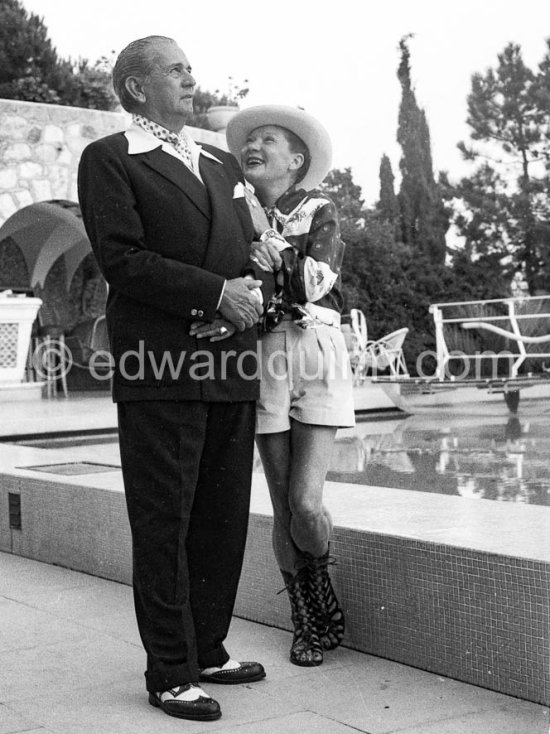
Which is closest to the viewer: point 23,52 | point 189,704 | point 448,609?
point 189,704

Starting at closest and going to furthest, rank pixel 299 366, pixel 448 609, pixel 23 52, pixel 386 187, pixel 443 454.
Result: 1. pixel 448 609
2. pixel 299 366
3. pixel 443 454
4. pixel 23 52
5. pixel 386 187

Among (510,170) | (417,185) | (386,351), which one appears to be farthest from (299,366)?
(510,170)

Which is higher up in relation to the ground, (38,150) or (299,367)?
(38,150)

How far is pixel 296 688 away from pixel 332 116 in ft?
69.5

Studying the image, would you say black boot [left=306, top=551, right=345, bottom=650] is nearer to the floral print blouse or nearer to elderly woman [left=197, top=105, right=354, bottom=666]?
elderly woman [left=197, top=105, right=354, bottom=666]

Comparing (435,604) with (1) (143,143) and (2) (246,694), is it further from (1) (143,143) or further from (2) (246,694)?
(1) (143,143)

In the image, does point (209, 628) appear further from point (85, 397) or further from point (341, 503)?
point (85, 397)

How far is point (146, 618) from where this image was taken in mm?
2840

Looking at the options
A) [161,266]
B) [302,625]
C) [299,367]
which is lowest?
[302,625]

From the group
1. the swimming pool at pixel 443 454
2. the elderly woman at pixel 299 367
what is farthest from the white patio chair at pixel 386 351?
the elderly woman at pixel 299 367

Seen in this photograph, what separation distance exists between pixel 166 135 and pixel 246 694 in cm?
→ 149

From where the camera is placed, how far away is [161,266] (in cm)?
275

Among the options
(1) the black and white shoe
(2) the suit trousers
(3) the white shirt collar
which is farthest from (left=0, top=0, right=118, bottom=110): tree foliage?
(1) the black and white shoe

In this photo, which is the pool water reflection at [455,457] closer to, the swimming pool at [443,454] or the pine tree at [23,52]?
the swimming pool at [443,454]
